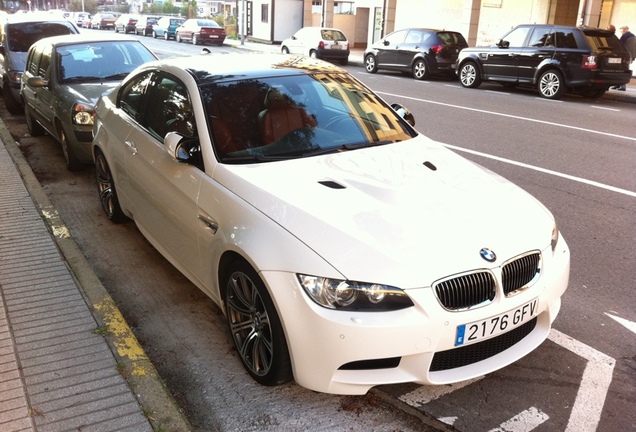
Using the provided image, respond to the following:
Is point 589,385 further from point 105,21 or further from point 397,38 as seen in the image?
point 105,21

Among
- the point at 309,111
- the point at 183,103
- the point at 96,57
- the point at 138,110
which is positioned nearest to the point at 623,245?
the point at 309,111

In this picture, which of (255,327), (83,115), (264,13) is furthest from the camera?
(264,13)

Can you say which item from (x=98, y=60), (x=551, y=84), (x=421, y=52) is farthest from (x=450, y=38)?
(x=98, y=60)

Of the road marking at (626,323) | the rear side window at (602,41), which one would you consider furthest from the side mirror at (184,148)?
the rear side window at (602,41)

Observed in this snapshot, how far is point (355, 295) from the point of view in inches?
115

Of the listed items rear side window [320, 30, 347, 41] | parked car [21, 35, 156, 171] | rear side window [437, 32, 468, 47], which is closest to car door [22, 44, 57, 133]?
parked car [21, 35, 156, 171]

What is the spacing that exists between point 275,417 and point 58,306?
188 cm

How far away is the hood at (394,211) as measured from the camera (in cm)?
296

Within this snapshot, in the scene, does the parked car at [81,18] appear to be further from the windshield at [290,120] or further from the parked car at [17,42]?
the windshield at [290,120]

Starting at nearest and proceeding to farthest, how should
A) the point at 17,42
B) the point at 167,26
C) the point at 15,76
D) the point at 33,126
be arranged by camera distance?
the point at 33,126 < the point at 15,76 < the point at 17,42 < the point at 167,26

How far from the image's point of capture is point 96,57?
28.4ft

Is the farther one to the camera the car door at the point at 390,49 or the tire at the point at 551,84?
the car door at the point at 390,49

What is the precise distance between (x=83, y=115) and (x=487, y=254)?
5.54 metres

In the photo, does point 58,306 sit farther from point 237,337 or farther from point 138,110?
point 138,110
